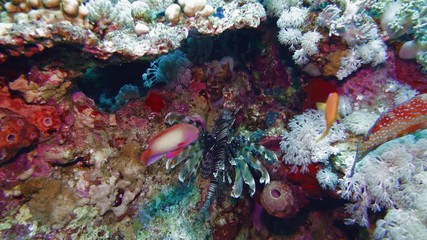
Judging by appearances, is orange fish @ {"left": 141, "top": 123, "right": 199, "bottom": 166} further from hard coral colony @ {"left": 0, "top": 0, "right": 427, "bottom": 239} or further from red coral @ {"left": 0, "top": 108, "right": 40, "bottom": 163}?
red coral @ {"left": 0, "top": 108, "right": 40, "bottom": 163}

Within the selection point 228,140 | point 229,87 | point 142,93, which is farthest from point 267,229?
point 142,93

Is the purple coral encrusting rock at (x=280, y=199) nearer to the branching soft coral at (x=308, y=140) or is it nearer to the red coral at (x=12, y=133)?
the branching soft coral at (x=308, y=140)

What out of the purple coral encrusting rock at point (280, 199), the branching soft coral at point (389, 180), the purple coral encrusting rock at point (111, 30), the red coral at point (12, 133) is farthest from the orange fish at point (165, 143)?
the branching soft coral at point (389, 180)

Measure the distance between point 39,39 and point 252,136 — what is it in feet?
9.81

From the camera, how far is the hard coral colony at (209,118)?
8.22 ft

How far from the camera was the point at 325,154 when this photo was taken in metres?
3.41

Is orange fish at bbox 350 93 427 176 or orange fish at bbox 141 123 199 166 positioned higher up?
orange fish at bbox 350 93 427 176

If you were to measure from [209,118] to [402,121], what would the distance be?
2477mm

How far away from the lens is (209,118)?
13.5ft

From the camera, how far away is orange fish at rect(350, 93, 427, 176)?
2.65m

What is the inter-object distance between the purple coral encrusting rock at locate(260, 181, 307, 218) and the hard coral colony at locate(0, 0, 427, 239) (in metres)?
0.02

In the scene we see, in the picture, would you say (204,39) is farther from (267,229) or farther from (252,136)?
(267,229)

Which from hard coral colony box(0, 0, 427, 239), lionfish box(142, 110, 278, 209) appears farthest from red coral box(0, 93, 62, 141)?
lionfish box(142, 110, 278, 209)

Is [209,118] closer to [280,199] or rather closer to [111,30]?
[280,199]
